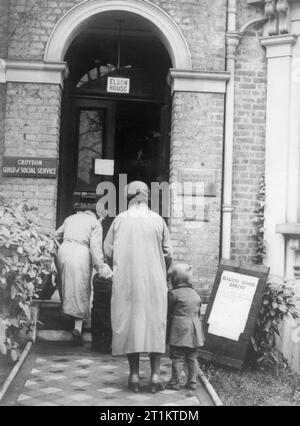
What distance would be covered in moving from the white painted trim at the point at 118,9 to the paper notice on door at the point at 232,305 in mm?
2700

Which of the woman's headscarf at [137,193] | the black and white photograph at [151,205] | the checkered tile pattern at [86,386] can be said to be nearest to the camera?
the checkered tile pattern at [86,386]

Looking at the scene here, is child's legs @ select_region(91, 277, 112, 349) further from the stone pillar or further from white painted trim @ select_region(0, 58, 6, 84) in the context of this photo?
white painted trim @ select_region(0, 58, 6, 84)

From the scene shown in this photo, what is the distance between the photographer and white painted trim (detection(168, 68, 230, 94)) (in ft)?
24.7

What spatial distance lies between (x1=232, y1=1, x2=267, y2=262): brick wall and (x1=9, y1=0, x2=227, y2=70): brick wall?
301 mm

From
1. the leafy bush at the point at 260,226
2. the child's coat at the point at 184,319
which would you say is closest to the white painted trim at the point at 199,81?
the leafy bush at the point at 260,226

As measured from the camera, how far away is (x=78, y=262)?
6617 millimetres

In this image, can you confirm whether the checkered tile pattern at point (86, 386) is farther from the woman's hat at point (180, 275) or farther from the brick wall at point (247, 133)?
the brick wall at point (247, 133)

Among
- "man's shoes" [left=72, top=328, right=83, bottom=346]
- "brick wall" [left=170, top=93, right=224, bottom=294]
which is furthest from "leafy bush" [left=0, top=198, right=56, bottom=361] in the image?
"brick wall" [left=170, top=93, right=224, bottom=294]

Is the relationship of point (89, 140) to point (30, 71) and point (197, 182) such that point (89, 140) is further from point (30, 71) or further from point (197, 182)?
point (197, 182)

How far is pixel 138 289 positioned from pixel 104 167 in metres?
4.32

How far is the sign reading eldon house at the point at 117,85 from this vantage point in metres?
8.72

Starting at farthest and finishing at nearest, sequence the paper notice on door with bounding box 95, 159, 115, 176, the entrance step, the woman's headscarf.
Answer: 1. the paper notice on door with bounding box 95, 159, 115, 176
2. the entrance step
3. the woman's headscarf

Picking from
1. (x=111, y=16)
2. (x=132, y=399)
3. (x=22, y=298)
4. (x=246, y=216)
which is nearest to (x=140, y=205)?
(x=22, y=298)
